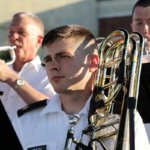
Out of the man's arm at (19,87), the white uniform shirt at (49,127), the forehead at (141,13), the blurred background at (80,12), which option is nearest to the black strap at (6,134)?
the white uniform shirt at (49,127)

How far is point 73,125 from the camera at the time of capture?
8.38 feet

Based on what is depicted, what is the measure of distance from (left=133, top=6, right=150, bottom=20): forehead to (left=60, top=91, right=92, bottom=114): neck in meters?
1.08

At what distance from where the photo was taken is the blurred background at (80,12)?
33.4 ft

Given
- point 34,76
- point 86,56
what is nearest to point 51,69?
point 86,56

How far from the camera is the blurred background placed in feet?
33.4

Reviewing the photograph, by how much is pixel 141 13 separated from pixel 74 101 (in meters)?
1.15

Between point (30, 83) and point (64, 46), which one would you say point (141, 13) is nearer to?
point (30, 83)

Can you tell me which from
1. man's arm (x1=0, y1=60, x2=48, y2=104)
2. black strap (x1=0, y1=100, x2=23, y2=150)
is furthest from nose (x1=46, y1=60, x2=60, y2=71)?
man's arm (x1=0, y1=60, x2=48, y2=104)

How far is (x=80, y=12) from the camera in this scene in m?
10.9

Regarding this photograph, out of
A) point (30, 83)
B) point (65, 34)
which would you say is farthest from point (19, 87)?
point (65, 34)

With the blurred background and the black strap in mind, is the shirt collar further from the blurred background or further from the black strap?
the blurred background

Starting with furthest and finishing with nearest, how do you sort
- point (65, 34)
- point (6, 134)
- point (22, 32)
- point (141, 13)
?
point (22, 32), point (141, 13), point (65, 34), point (6, 134)

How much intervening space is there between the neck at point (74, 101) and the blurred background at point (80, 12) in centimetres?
717

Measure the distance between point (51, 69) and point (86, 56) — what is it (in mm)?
184
